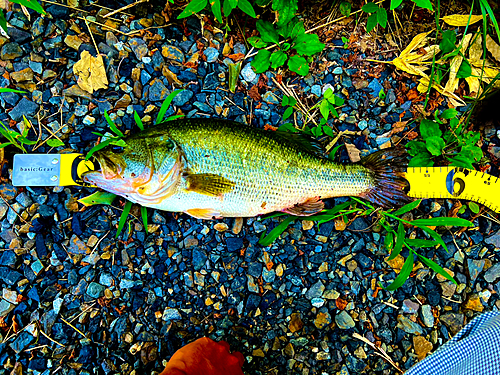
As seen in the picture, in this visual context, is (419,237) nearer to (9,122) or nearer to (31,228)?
(31,228)

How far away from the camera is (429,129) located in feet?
11.3

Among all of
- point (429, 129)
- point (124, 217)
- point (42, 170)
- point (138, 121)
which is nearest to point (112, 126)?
point (138, 121)

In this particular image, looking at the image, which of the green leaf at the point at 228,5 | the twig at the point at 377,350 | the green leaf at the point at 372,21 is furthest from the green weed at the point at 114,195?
the twig at the point at 377,350

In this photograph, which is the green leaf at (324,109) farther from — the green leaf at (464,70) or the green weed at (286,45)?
the green leaf at (464,70)

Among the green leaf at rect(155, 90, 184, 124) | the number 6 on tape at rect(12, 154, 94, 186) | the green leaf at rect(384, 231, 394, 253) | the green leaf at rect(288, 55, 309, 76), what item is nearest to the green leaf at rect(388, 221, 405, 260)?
the green leaf at rect(384, 231, 394, 253)

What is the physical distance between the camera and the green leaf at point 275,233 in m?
3.36

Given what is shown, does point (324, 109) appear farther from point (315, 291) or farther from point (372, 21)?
point (315, 291)

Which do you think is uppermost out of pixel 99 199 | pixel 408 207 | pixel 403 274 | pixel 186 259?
pixel 408 207

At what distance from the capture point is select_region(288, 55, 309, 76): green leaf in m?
3.48

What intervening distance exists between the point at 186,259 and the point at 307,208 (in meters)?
1.25

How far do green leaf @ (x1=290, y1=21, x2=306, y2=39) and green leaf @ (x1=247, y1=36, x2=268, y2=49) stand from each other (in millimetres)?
285

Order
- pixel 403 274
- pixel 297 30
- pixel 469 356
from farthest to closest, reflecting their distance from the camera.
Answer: pixel 297 30 → pixel 403 274 → pixel 469 356

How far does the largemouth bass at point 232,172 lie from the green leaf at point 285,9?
111 cm

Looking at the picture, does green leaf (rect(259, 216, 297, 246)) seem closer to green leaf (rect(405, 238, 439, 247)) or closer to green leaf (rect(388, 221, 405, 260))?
green leaf (rect(388, 221, 405, 260))
